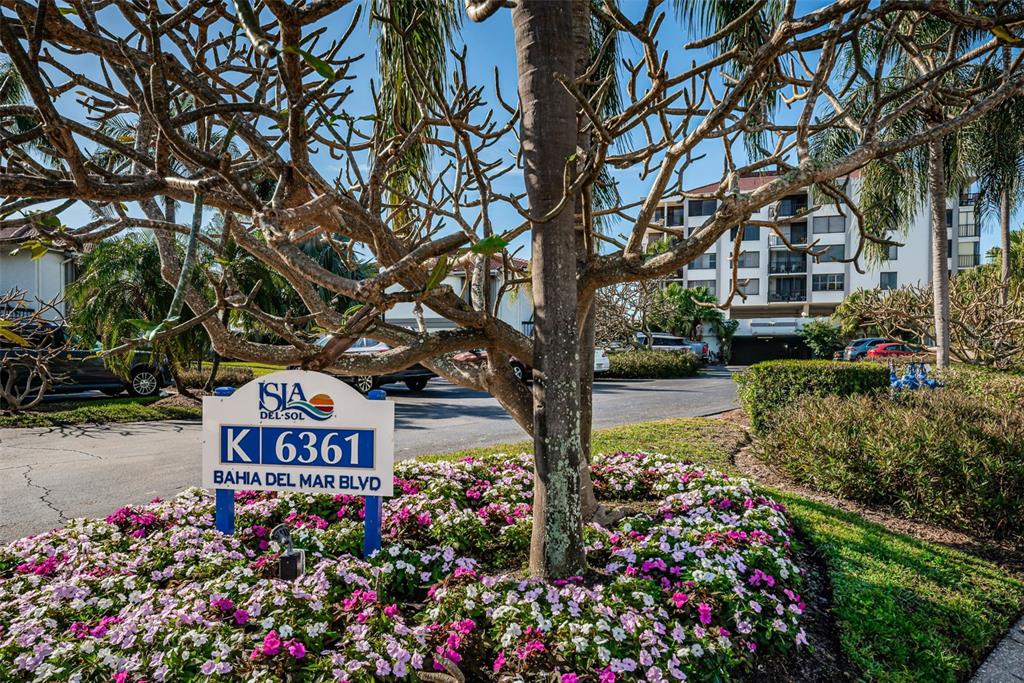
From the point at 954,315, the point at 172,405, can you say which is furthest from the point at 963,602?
the point at 172,405

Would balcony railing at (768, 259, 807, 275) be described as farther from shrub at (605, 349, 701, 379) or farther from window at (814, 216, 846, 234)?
shrub at (605, 349, 701, 379)

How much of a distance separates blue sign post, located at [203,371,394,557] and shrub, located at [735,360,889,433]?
635 cm

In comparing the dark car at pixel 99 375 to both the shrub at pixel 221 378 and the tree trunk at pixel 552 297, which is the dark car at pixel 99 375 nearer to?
the shrub at pixel 221 378

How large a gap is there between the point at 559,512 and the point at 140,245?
12862 mm

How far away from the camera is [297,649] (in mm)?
2537

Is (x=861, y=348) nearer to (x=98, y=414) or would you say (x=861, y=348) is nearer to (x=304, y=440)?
(x=98, y=414)

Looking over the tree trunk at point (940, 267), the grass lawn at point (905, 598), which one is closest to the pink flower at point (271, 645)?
the grass lawn at point (905, 598)

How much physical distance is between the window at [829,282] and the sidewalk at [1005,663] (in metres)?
46.4

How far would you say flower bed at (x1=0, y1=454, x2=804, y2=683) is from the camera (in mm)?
2557

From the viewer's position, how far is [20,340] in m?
1.76

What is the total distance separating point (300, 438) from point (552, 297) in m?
1.85

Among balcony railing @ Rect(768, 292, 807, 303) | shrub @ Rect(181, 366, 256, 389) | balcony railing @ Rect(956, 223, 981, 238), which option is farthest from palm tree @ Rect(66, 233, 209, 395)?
balcony railing @ Rect(956, 223, 981, 238)

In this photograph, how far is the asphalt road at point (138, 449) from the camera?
19.7ft

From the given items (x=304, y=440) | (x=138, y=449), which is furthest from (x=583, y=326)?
(x=138, y=449)
